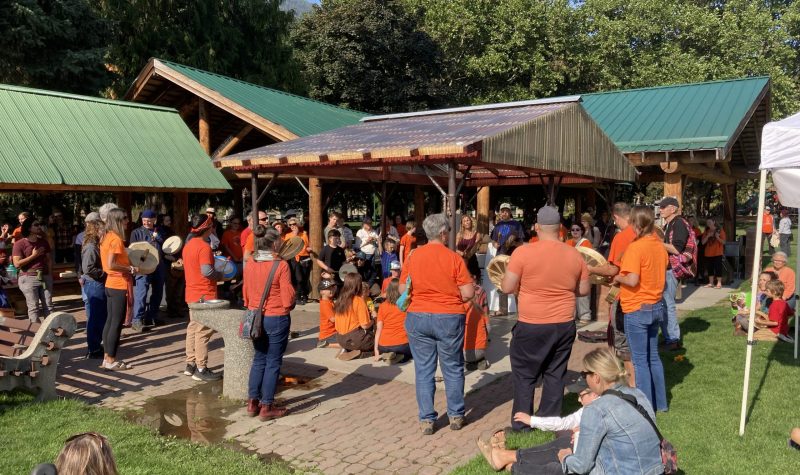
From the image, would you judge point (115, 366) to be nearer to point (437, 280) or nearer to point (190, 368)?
point (190, 368)

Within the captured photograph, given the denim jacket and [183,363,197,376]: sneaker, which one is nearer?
the denim jacket

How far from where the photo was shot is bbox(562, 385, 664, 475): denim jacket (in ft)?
10.5

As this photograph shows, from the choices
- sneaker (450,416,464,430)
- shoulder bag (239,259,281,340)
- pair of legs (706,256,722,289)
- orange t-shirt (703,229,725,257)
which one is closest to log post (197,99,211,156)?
shoulder bag (239,259,281,340)

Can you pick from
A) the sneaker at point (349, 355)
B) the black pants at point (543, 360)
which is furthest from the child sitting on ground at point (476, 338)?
the black pants at point (543, 360)

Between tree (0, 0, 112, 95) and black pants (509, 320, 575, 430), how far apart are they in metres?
16.2

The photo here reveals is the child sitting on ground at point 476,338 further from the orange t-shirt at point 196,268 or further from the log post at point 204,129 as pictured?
the log post at point 204,129

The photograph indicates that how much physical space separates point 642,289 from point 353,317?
3.66 m

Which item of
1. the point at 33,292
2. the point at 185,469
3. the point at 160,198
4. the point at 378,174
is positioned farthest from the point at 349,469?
the point at 160,198

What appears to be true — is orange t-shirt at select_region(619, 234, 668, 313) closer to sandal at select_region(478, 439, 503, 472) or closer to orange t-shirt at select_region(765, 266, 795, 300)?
sandal at select_region(478, 439, 503, 472)

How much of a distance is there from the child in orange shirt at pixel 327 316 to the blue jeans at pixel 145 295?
3.10 metres

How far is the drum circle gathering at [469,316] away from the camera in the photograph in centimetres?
346

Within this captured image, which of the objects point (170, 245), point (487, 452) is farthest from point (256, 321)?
point (170, 245)

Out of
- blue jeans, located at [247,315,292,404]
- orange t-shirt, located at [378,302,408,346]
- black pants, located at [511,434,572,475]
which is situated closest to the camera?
black pants, located at [511,434,572,475]

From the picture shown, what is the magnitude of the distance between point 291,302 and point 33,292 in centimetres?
504
